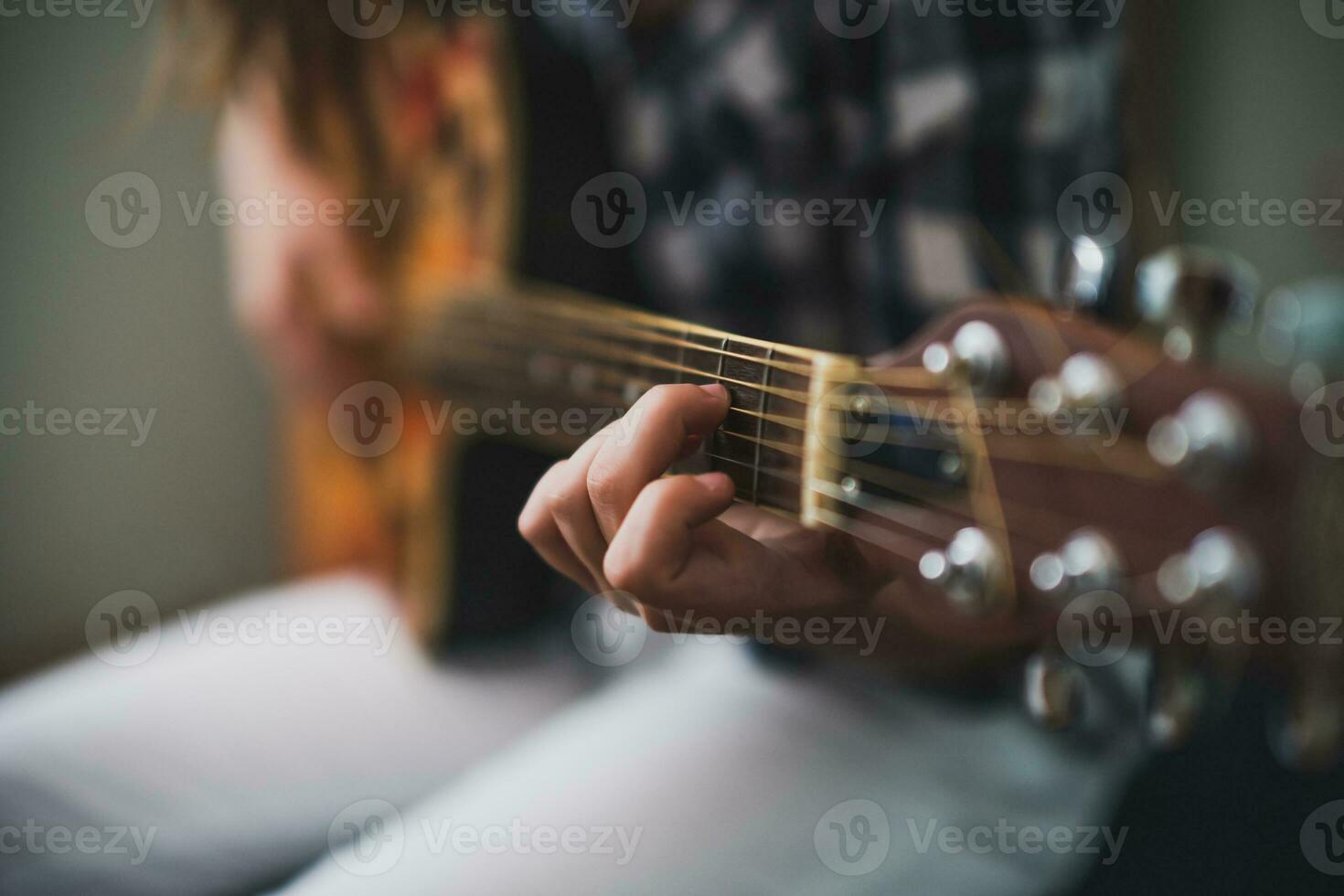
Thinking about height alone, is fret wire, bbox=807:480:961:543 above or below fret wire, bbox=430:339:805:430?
below

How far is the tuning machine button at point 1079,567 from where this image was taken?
27 centimetres

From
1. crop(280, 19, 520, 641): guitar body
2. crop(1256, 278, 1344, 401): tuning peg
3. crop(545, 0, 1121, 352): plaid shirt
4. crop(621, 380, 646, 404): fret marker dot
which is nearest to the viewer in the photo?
crop(1256, 278, 1344, 401): tuning peg

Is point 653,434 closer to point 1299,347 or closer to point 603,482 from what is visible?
point 603,482

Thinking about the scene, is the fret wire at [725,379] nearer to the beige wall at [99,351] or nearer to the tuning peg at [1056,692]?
the tuning peg at [1056,692]

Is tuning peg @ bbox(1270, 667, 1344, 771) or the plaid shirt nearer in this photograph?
tuning peg @ bbox(1270, 667, 1344, 771)

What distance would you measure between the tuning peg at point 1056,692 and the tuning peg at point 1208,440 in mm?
78

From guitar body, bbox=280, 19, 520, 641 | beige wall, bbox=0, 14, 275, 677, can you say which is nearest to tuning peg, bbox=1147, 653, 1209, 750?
guitar body, bbox=280, 19, 520, 641

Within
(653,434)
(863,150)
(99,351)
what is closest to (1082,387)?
(653,434)

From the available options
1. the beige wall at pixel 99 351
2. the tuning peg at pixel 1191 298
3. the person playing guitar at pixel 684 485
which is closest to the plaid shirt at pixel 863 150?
the person playing guitar at pixel 684 485

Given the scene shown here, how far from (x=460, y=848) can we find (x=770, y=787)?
0.55 feet

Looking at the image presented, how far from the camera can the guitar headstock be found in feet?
Answer: 0.76

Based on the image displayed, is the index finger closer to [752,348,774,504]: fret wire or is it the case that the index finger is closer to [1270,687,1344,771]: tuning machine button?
[752,348,774,504]: fret wire

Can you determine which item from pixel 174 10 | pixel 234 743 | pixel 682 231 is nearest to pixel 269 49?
pixel 174 10

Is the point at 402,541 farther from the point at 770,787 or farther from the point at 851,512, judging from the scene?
the point at 851,512
